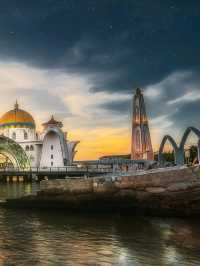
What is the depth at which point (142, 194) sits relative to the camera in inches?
695

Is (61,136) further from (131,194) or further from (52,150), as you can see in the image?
(131,194)

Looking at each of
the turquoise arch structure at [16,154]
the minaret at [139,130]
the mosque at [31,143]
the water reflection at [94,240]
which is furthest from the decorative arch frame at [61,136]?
the water reflection at [94,240]

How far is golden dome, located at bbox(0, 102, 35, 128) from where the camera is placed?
334 ft

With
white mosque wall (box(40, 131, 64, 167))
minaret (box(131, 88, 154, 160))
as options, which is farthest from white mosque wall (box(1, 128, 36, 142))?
minaret (box(131, 88, 154, 160))

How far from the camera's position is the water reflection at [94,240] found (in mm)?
10055

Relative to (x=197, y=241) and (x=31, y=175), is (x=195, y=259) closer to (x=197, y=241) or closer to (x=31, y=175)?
(x=197, y=241)

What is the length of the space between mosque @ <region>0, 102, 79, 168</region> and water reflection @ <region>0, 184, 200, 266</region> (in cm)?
7116

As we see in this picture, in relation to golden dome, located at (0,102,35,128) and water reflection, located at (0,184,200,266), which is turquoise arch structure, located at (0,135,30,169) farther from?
water reflection, located at (0,184,200,266)

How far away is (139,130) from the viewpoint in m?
118

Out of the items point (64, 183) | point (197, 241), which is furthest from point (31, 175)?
point (197, 241)

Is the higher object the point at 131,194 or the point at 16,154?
the point at 16,154

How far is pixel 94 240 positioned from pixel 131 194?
19.5ft

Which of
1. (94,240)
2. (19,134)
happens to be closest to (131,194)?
(94,240)

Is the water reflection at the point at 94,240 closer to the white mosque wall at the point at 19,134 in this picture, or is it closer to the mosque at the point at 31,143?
A: the mosque at the point at 31,143
